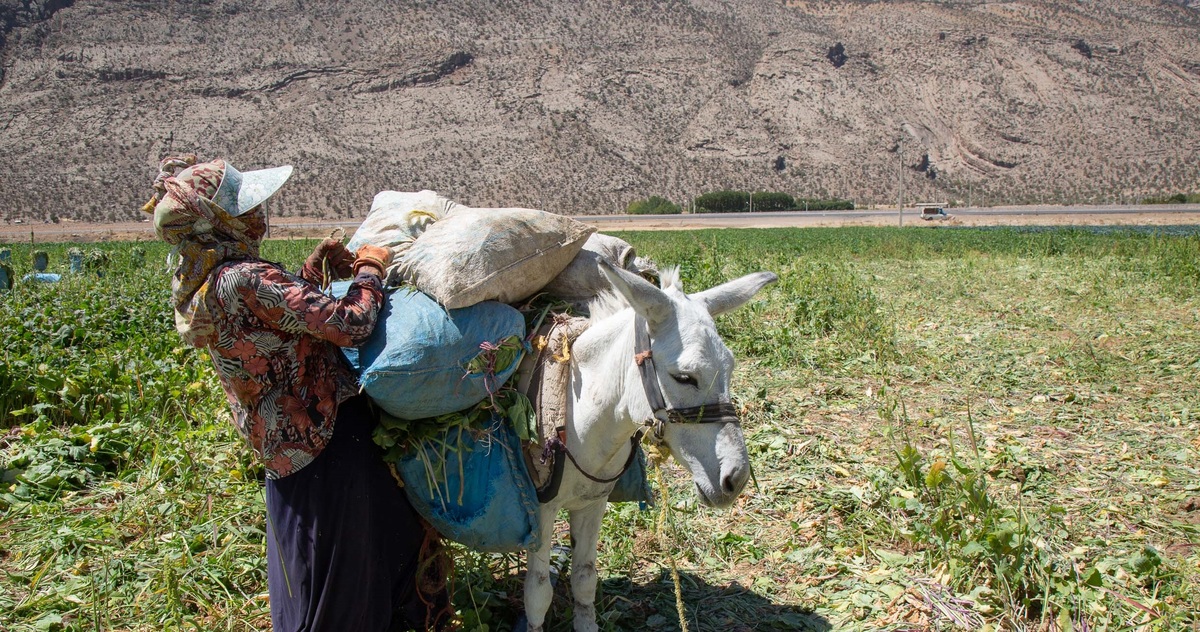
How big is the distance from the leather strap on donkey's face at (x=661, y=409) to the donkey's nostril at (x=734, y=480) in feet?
0.53

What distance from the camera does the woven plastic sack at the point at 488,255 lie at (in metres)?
2.74

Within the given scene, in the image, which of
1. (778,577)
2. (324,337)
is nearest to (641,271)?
(324,337)

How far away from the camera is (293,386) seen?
2.49 m

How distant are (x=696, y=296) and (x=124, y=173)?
205ft

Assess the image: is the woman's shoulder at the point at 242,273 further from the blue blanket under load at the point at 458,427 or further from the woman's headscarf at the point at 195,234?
the blue blanket under load at the point at 458,427

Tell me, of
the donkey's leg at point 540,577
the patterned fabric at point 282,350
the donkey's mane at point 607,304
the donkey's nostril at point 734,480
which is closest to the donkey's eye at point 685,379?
the donkey's nostril at point 734,480

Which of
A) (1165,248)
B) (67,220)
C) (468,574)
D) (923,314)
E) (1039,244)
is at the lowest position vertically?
(67,220)

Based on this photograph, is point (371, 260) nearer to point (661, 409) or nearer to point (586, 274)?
point (586, 274)

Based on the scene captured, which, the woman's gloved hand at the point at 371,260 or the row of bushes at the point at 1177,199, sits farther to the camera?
the row of bushes at the point at 1177,199

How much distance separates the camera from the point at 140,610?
11.0 feet

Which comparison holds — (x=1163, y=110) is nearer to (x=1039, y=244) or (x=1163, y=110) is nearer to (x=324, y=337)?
(x=1039, y=244)

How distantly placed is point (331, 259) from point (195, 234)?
626mm

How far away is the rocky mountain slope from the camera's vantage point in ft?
189

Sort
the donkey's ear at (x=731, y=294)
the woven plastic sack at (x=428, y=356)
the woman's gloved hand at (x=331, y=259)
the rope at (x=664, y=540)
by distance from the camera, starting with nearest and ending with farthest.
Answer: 1. the rope at (x=664, y=540)
2. the woven plastic sack at (x=428, y=356)
3. the donkey's ear at (x=731, y=294)
4. the woman's gloved hand at (x=331, y=259)
